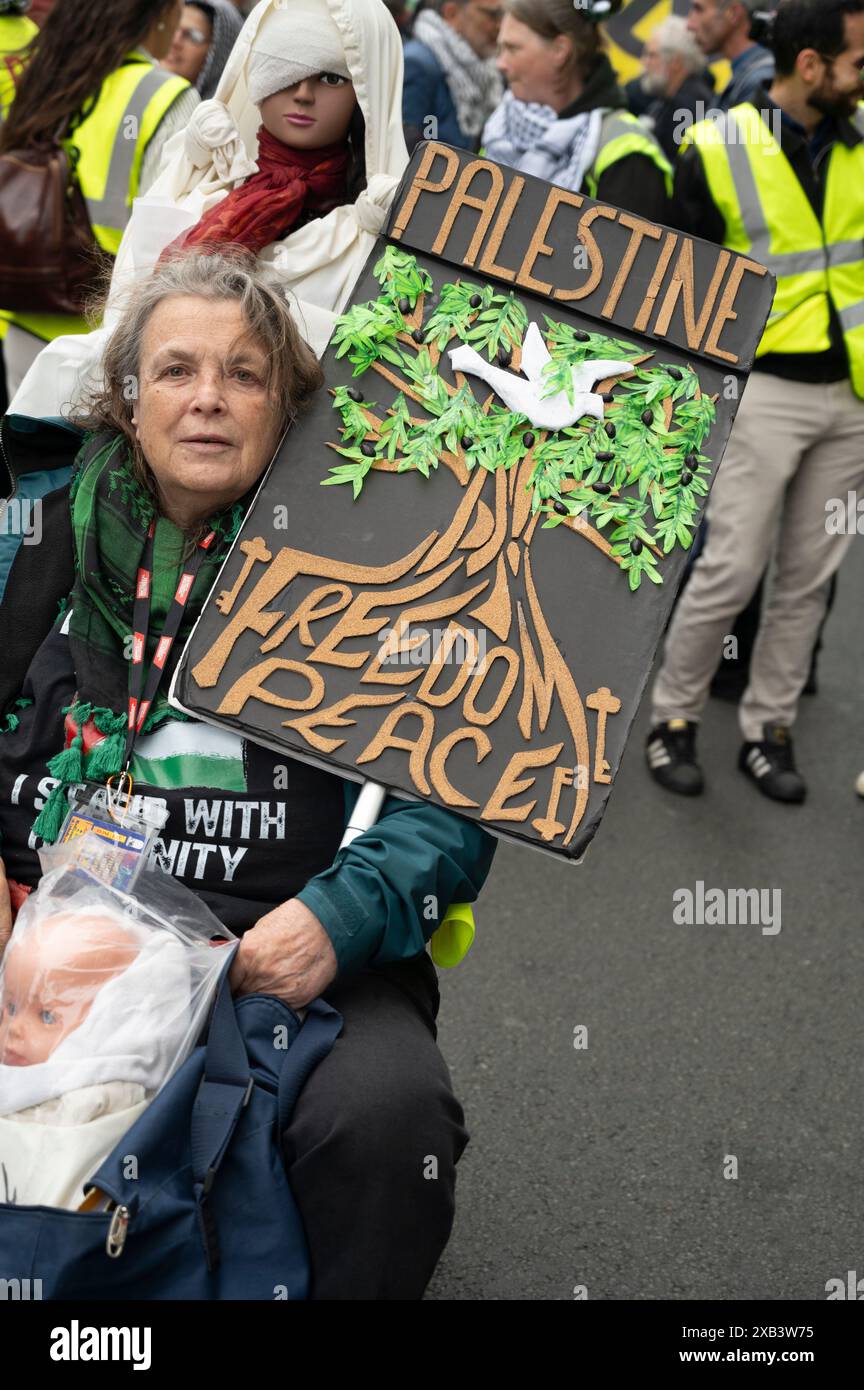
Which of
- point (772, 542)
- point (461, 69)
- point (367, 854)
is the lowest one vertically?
point (367, 854)

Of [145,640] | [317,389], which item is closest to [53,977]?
[145,640]

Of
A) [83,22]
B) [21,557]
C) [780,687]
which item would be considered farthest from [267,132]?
[780,687]

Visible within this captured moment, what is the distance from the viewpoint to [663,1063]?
3.38 metres

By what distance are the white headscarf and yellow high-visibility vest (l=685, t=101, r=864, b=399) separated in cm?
171

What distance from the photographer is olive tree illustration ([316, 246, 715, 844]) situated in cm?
221

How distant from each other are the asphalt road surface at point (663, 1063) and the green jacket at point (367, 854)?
865 millimetres

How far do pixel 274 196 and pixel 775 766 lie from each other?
2.59m

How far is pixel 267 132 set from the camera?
288 cm

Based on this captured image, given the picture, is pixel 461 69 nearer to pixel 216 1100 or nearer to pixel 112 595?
pixel 112 595

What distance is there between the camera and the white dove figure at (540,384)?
226cm
